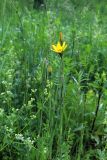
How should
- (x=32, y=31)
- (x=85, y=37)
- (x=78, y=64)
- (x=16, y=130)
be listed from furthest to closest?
1. (x=85, y=37)
2. (x=32, y=31)
3. (x=78, y=64)
4. (x=16, y=130)

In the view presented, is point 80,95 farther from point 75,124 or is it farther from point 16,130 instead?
point 16,130

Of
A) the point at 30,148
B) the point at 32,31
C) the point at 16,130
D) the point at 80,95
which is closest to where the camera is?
the point at 30,148

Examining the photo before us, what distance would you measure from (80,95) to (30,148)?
654mm

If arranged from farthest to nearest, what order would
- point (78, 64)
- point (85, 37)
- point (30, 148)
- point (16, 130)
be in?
point (85, 37), point (78, 64), point (16, 130), point (30, 148)

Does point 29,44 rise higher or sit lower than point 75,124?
higher

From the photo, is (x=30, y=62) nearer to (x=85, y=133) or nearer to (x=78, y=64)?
(x=78, y=64)

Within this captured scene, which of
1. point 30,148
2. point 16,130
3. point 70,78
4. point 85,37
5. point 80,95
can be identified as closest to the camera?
point 30,148

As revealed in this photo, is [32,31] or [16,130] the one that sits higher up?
[32,31]

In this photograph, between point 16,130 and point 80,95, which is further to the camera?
point 80,95

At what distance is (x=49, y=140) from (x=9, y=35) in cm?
181

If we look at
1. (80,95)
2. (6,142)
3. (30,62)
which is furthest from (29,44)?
(6,142)

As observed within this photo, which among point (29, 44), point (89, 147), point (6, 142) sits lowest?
point (89, 147)

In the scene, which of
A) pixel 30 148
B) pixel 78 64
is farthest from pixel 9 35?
pixel 30 148

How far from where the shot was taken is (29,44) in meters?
3.18
